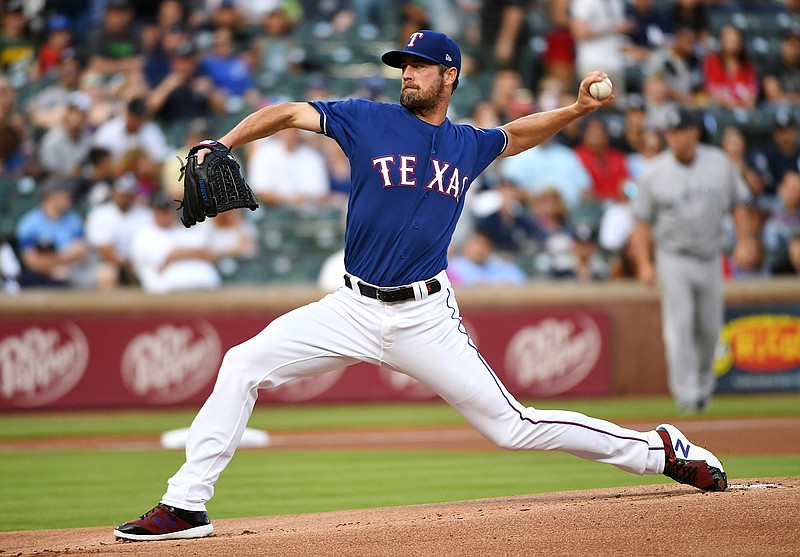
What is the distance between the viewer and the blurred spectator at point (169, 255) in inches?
477

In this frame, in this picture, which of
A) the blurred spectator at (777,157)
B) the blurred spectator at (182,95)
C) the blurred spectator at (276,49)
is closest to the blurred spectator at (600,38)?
the blurred spectator at (777,157)

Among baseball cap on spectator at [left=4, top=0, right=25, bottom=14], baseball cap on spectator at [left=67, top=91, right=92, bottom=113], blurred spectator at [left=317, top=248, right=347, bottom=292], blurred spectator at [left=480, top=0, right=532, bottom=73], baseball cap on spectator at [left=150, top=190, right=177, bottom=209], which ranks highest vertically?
baseball cap on spectator at [left=4, top=0, right=25, bottom=14]

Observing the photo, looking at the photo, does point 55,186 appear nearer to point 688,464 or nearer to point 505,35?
point 505,35

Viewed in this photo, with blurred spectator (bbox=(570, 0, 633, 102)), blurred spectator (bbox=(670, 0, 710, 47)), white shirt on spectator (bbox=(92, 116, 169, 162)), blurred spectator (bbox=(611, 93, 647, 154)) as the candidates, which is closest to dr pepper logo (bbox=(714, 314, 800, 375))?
blurred spectator (bbox=(611, 93, 647, 154))

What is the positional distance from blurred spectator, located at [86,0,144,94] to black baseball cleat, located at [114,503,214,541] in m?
9.98

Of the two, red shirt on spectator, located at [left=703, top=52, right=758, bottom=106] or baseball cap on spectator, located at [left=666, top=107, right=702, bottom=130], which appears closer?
baseball cap on spectator, located at [left=666, top=107, right=702, bottom=130]

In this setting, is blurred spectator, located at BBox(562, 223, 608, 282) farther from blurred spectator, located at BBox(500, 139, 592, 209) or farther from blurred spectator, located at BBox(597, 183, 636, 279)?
blurred spectator, located at BBox(500, 139, 592, 209)

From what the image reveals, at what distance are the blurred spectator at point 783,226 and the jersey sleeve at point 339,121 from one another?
32.0 ft

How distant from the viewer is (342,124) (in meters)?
5.24

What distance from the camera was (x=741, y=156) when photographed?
14.8 meters

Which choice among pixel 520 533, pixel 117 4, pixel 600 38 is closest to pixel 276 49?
pixel 117 4

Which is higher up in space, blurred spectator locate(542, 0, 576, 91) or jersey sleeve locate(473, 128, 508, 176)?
blurred spectator locate(542, 0, 576, 91)

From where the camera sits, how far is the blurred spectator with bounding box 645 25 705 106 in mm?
15633

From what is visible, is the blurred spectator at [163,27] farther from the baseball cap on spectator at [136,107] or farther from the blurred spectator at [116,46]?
the baseball cap on spectator at [136,107]
